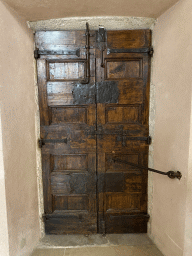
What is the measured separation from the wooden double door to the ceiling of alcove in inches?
5.6

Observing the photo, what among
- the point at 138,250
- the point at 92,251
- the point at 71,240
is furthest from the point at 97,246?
the point at 138,250

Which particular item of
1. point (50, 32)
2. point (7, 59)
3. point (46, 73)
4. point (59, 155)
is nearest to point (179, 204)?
point (59, 155)

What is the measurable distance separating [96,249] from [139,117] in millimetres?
1329

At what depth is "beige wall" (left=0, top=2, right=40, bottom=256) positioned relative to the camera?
1.24 meters

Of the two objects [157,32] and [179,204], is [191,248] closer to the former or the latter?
[179,204]

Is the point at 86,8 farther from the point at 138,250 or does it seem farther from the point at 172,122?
the point at 138,250

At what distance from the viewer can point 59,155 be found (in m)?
1.66

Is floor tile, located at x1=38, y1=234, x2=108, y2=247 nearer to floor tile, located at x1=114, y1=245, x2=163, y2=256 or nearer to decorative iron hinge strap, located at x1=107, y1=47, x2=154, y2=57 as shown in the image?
floor tile, located at x1=114, y1=245, x2=163, y2=256

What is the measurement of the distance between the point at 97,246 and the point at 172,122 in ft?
4.48

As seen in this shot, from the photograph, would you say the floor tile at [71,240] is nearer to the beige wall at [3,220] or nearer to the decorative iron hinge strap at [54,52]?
the beige wall at [3,220]

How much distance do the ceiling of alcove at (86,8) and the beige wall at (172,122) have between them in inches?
5.2

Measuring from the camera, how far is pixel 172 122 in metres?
1.35

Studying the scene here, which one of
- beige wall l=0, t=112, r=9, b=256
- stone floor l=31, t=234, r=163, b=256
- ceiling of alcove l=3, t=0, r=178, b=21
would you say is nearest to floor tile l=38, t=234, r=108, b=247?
stone floor l=31, t=234, r=163, b=256

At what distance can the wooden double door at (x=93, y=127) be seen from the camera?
154 cm
